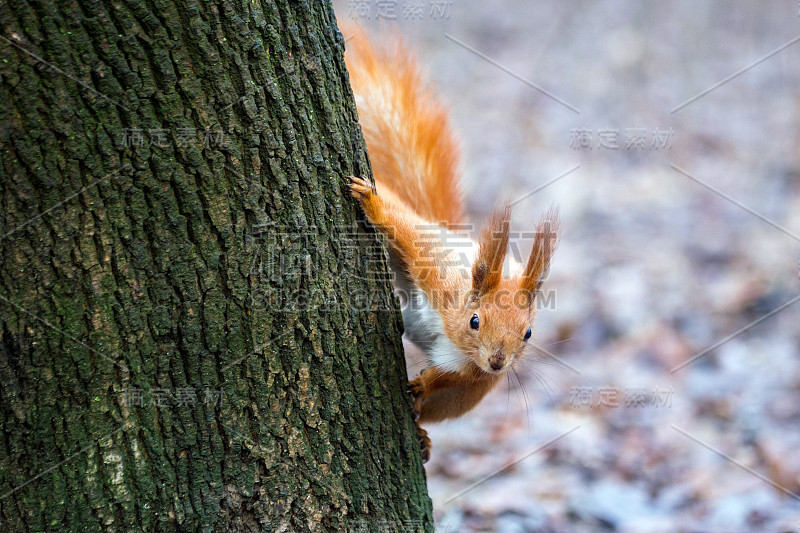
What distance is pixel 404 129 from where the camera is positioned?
301 centimetres

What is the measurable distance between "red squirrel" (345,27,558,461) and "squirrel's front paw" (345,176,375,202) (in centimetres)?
5

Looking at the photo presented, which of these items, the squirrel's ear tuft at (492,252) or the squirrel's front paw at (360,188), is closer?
the squirrel's front paw at (360,188)

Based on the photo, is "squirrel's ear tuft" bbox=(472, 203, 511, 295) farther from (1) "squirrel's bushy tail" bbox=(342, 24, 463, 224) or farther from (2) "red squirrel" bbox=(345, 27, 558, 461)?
(1) "squirrel's bushy tail" bbox=(342, 24, 463, 224)

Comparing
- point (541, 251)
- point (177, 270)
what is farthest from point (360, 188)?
point (541, 251)

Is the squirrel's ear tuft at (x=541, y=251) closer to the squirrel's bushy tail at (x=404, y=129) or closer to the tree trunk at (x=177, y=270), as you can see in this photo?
the squirrel's bushy tail at (x=404, y=129)

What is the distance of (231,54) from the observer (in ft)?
5.48

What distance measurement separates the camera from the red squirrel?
255 centimetres

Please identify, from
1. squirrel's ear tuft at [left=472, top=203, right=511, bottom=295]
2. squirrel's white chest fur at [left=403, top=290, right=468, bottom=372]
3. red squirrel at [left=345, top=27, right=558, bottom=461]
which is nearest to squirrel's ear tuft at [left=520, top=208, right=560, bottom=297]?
red squirrel at [left=345, top=27, right=558, bottom=461]

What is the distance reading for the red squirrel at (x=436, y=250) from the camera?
255 centimetres

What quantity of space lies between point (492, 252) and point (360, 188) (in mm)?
697

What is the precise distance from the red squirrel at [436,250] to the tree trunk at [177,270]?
0.46 metres

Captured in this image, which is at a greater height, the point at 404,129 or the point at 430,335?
the point at 404,129

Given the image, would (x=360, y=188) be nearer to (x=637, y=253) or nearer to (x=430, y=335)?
(x=430, y=335)

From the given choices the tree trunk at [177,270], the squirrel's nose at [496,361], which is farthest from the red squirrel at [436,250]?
the tree trunk at [177,270]
